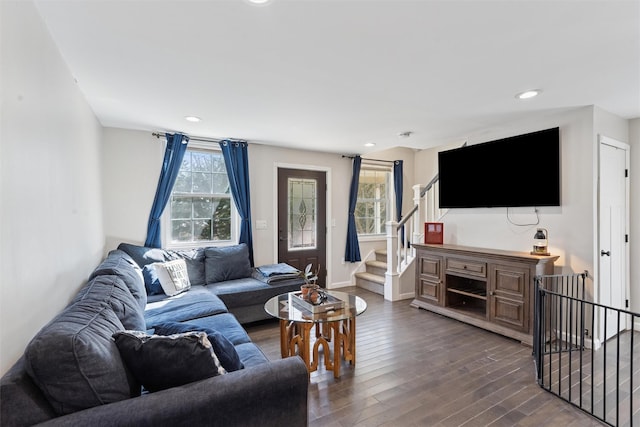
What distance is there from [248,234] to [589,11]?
394 centimetres

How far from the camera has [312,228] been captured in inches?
204

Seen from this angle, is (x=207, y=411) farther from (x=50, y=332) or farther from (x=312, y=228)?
(x=312, y=228)

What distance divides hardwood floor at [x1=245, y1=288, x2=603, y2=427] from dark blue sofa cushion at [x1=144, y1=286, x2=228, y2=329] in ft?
2.20

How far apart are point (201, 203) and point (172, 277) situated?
4.25ft

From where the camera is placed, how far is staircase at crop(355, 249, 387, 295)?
5.06 meters

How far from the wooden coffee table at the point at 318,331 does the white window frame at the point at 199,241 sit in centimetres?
188

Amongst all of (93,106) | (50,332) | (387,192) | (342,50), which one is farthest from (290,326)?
(387,192)

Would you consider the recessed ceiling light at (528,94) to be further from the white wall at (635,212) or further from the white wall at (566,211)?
the white wall at (635,212)

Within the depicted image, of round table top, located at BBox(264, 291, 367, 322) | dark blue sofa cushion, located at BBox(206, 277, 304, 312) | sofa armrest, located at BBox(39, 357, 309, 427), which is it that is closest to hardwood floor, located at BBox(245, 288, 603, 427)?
dark blue sofa cushion, located at BBox(206, 277, 304, 312)

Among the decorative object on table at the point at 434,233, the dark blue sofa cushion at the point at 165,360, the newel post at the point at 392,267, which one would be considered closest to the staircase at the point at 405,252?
the newel post at the point at 392,267

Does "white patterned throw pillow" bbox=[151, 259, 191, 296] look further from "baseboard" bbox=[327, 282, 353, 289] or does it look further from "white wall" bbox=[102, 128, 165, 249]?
"baseboard" bbox=[327, 282, 353, 289]

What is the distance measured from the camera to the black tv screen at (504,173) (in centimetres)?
328

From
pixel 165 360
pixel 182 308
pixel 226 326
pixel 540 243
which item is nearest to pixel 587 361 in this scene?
pixel 540 243

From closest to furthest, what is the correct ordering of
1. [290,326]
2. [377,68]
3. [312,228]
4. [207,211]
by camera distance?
1. [377,68]
2. [290,326]
3. [207,211]
4. [312,228]
